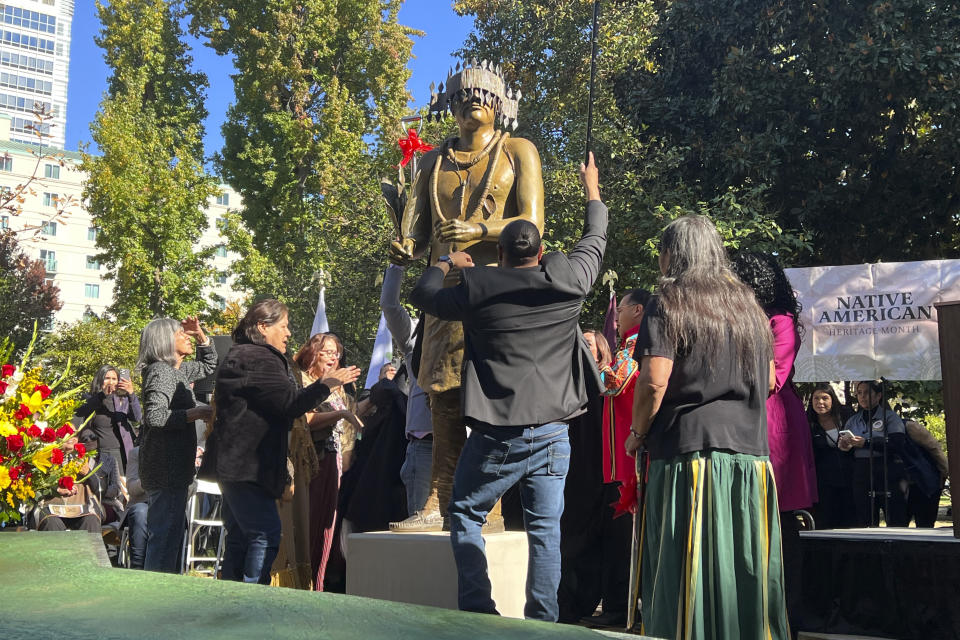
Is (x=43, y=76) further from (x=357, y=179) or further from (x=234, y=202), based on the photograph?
(x=357, y=179)

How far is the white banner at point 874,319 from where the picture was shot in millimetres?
9023

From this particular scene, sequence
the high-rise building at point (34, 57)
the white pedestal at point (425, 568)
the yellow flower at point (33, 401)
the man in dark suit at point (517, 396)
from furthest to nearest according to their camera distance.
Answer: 1. the high-rise building at point (34, 57)
2. the white pedestal at point (425, 568)
3. the yellow flower at point (33, 401)
4. the man in dark suit at point (517, 396)

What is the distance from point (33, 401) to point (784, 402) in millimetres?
Answer: 3306

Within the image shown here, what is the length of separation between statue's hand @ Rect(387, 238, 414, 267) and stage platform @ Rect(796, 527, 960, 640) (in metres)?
2.59

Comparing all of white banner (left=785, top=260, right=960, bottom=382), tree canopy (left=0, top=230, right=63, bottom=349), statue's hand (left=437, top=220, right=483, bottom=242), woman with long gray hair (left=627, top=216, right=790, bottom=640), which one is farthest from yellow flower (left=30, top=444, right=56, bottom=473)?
tree canopy (left=0, top=230, right=63, bottom=349)

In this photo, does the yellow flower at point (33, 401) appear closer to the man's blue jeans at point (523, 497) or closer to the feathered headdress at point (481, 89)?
the man's blue jeans at point (523, 497)

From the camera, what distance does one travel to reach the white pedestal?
15.0 feet

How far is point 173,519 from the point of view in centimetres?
572

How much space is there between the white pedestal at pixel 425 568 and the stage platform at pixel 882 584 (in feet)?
5.72

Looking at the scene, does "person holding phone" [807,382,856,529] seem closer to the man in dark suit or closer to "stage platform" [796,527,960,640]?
"stage platform" [796,527,960,640]

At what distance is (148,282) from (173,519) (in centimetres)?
2638

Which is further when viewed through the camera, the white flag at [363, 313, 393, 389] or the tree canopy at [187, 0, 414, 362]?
the tree canopy at [187, 0, 414, 362]

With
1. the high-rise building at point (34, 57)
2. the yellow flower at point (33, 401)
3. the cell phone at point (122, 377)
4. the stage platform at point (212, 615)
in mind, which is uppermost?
the high-rise building at point (34, 57)

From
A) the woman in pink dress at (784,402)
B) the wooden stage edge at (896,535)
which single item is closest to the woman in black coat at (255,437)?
the woman in pink dress at (784,402)
